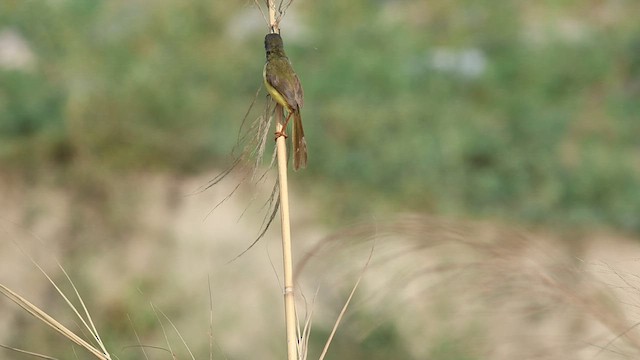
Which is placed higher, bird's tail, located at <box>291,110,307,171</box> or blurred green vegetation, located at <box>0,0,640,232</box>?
blurred green vegetation, located at <box>0,0,640,232</box>

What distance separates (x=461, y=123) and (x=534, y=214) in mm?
665

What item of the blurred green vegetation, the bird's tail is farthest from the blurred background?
the bird's tail

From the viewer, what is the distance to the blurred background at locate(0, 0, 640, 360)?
4262 millimetres

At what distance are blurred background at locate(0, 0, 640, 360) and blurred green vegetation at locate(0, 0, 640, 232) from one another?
0.4 inches

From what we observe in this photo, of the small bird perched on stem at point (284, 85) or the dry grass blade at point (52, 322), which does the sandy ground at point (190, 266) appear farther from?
the dry grass blade at point (52, 322)

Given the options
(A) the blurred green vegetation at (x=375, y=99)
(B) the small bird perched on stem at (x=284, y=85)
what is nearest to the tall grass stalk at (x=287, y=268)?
(B) the small bird perched on stem at (x=284, y=85)

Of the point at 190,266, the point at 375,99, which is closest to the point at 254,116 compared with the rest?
the point at 190,266

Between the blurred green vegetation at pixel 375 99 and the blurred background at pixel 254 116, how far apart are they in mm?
10

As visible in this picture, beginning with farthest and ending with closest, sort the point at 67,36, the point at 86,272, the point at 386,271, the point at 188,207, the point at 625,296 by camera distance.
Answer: the point at 67,36 → the point at 188,207 → the point at 86,272 → the point at 386,271 → the point at 625,296

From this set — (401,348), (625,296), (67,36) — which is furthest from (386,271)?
(625,296)

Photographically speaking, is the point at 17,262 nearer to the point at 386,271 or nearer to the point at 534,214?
the point at 386,271

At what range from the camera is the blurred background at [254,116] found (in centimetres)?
426

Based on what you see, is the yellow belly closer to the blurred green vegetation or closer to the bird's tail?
the bird's tail

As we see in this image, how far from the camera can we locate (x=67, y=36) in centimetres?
548
